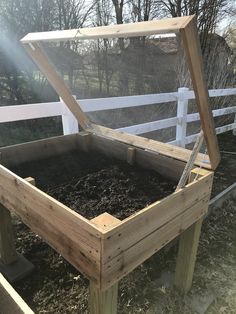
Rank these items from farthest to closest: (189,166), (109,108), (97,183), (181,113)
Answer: (181,113) → (109,108) → (97,183) → (189,166)

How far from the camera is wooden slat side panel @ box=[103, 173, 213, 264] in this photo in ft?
4.09

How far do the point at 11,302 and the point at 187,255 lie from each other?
1316 millimetres

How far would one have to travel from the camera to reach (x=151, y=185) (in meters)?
2.07

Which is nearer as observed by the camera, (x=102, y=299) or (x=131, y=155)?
(x=102, y=299)

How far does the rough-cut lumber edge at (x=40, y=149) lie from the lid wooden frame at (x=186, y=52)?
258mm

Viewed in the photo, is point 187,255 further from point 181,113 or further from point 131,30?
point 181,113

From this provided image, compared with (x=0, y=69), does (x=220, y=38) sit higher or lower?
higher

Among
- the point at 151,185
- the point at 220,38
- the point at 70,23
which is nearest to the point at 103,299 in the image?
the point at 151,185

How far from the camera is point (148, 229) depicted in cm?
144

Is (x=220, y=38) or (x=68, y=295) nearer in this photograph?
(x=68, y=295)

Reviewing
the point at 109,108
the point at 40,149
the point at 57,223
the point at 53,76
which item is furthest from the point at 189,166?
the point at 109,108

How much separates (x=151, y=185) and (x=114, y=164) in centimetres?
49

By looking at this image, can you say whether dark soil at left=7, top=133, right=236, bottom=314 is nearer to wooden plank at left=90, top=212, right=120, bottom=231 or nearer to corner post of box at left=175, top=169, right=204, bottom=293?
corner post of box at left=175, top=169, right=204, bottom=293

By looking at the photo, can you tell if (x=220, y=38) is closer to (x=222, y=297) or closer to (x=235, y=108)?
(x=235, y=108)
